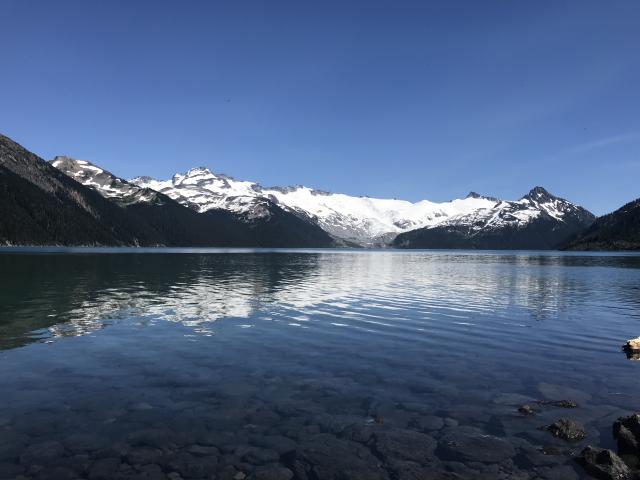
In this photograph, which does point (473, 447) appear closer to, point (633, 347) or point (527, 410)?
point (527, 410)

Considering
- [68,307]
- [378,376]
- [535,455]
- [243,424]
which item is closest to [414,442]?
[535,455]

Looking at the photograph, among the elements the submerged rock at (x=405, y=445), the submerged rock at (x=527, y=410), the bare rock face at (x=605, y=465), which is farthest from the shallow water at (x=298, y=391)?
the submerged rock at (x=527, y=410)

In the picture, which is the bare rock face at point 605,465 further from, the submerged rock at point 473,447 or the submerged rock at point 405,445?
the submerged rock at point 405,445

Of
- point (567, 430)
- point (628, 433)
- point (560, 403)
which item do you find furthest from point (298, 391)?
point (628, 433)

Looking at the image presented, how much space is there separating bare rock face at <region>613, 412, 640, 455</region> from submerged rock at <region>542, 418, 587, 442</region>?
1.21 meters

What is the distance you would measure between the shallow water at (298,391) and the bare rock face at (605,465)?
46 centimetres

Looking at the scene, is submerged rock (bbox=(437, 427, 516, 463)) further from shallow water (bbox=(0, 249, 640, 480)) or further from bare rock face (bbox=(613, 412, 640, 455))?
bare rock face (bbox=(613, 412, 640, 455))

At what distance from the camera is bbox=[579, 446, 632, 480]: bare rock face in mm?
15023

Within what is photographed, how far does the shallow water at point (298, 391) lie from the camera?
15977mm

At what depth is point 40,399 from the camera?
21.2 m

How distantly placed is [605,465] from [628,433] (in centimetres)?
304

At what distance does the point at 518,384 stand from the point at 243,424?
15524 mm

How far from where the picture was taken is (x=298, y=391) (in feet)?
76.5

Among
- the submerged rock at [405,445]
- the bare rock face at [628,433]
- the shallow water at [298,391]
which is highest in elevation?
the bare rock face at [628,433]
